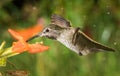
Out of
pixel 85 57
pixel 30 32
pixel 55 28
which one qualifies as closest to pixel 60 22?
pixel 55 28

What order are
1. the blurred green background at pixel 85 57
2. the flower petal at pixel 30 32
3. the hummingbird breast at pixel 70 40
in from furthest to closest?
the blurred green background at pixel 85 57 → the flower petal at pixel 30 32 → the hummingbird breast at pixel 70 40

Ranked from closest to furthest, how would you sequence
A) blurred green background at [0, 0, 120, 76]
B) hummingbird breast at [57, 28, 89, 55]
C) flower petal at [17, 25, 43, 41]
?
1. hummingbird breast at [57, 28, 89, 55]
2. flower petal at [17, 25, 43, 41]
3. blurred green background at [0, 0, 120, 76]

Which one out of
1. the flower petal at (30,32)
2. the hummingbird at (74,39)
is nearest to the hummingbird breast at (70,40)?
the hummingbird at (74,39)

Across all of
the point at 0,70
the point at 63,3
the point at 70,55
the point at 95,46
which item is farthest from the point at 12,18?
the point at 95,46

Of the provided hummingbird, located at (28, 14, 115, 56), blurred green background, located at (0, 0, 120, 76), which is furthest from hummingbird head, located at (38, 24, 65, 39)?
blurred green background, located at (0, 0, 120, 76)

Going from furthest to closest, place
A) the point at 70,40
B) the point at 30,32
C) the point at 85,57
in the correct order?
the point at 85,57 < the point at 30,32 < the point at 70,40

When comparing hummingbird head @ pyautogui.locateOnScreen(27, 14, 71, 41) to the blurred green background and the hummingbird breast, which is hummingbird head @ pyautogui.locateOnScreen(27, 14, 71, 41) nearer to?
the hummingbird breast

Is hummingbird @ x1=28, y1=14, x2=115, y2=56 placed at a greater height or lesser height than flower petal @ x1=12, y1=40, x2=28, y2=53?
greater

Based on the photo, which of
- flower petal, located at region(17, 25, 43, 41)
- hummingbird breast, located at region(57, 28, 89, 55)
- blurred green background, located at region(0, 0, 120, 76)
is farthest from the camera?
blurred green background, located at region(0, 0, 120, 76)

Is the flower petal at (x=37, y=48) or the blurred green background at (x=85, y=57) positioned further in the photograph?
the blurred green background at (x=85, y=57)

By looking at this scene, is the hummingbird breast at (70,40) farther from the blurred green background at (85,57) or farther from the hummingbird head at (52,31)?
the blurred green background at (85,57)

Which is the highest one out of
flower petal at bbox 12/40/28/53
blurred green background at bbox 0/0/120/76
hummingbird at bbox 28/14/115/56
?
hummingbird at bbox 28/14/115/56

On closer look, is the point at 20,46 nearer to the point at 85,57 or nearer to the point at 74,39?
the point at 74,39
